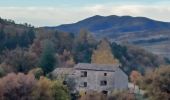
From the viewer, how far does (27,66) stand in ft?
217

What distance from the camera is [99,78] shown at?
6306 cm

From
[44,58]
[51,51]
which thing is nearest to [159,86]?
[44,58]

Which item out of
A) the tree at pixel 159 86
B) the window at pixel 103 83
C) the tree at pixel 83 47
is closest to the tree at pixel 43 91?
the tree at pixel 159 86

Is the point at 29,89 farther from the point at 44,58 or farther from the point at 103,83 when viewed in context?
the point at 44,58

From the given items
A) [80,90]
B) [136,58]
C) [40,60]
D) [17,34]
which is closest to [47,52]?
[40,60]

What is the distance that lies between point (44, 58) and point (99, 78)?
7.72 m

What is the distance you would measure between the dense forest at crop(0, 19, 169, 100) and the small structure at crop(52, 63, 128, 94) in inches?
139

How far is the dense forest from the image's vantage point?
165 feet

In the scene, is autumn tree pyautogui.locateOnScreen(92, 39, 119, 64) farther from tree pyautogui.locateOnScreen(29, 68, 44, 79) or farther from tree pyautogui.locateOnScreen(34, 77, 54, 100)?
tree pyautogui.locateOnScreen(34, 77, 54, 100)

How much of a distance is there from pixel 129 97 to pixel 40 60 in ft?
57.1

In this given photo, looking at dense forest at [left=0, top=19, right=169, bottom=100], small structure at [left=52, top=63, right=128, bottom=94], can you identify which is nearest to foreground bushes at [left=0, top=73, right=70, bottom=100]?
dense forest at [left=0, top=19, right=169, bottom=100]

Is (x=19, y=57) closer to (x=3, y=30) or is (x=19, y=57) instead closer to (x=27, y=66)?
(x=27, y=66)

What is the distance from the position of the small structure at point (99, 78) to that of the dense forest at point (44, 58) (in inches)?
139

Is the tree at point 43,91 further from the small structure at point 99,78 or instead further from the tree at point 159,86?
the small structure at point 99,78
